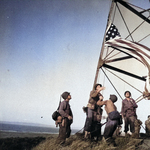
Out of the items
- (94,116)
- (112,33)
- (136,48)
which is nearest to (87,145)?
(94,116)

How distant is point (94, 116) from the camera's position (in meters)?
4.99

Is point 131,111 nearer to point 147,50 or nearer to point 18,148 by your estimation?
point 147,50

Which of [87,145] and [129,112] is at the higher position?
[129,112]

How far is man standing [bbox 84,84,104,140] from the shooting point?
4875 mm

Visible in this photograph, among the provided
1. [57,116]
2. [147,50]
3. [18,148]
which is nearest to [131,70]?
[147,50]

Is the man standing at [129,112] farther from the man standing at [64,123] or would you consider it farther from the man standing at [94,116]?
the man standing at [64,123]

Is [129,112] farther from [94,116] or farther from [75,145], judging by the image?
[75,145]

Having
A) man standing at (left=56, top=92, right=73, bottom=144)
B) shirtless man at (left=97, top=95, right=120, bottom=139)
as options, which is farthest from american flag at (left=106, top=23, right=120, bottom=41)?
man standing at (left=56, top=92, right=73, bottom=144)

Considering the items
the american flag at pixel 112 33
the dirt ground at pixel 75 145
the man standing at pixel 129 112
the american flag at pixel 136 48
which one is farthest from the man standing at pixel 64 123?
the american flag at pixel 112 33

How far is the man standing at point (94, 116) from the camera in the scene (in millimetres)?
4875

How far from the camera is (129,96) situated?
5.71 meters

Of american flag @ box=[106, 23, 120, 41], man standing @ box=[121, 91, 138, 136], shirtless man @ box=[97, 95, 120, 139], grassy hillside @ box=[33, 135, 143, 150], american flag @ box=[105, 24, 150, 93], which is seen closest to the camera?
grassy hillside @ box=[33, 135, 143, 150]

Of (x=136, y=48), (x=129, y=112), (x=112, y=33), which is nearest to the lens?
(x=129, y=112)

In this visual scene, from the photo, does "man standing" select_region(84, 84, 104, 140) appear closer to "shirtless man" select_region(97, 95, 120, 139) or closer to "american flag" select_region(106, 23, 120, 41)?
"shirtless man" select_region(97, 95, 120, 139)
